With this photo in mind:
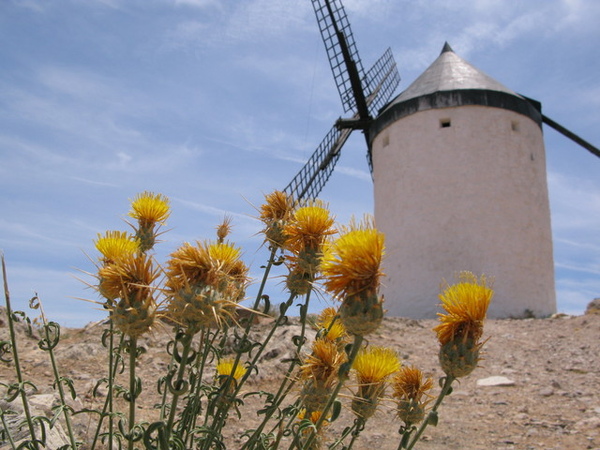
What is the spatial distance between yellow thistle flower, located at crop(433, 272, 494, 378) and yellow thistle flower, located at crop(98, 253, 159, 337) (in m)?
1.18

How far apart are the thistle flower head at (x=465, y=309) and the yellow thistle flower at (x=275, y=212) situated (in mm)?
891

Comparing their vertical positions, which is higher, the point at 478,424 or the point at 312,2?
the point at 312,2

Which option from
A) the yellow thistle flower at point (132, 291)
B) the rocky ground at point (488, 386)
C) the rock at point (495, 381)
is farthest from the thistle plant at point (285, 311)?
the rock at point (495, 381)

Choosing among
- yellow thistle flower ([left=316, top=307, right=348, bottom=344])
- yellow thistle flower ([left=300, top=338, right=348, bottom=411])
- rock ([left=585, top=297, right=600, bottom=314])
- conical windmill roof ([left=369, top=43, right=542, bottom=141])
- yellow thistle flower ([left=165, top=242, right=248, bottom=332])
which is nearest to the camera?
yellow thistle flower ([left=165, top=242, right=248, bottom=332])

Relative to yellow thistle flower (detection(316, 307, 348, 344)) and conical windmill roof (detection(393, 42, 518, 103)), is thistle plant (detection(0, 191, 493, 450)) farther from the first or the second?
conical windmill roof (detection(393, 42, 518, 103))

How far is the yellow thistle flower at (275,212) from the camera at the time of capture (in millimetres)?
2658

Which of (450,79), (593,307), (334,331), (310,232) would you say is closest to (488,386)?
(334,331)

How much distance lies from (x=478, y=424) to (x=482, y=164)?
11.3m

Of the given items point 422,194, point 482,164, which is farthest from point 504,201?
point 422,194

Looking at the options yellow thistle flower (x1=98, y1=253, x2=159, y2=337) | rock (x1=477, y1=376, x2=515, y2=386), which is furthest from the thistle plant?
rock (x1=477, y1=376, x2=515, y2=386)

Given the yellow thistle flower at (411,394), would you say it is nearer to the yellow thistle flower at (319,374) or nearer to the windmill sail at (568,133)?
the yellow thistle flower at (319,374)

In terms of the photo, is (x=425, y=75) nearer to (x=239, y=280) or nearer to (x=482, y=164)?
(x=482, y=164)

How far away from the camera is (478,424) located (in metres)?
6.39

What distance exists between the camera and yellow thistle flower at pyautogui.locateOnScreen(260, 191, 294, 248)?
2658 millimetres
